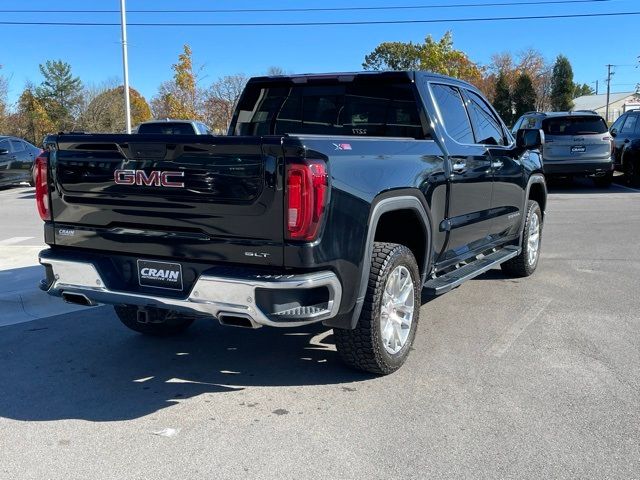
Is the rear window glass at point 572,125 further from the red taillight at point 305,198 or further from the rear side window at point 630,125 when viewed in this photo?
the red taillight at point 305,198

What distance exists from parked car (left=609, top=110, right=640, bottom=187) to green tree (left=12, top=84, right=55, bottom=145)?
3951 centimetres

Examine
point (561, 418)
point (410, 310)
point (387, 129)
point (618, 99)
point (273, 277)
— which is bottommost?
point (561, 418)

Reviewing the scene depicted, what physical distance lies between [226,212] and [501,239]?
3664mm

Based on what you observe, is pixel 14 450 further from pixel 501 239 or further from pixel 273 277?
pixel 501 239

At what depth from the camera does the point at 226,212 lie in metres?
3.51

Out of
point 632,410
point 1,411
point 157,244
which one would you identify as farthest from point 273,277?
point 632,410

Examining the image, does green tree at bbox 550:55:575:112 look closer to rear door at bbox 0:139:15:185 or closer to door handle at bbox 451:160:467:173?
rear door at bbox 0:139:15:185

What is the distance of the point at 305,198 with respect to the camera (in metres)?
3.35

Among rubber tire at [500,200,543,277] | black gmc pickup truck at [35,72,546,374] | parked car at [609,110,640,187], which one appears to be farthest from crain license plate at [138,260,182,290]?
parked car at [609,110,640,187]

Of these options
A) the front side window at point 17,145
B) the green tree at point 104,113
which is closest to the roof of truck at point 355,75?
the front side window at point 17,145

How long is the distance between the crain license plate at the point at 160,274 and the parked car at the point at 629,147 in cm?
1572

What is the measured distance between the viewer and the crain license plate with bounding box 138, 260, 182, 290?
3695 mm

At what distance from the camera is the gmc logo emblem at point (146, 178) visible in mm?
3627

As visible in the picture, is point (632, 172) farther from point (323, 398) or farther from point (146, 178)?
point (146, 178)
